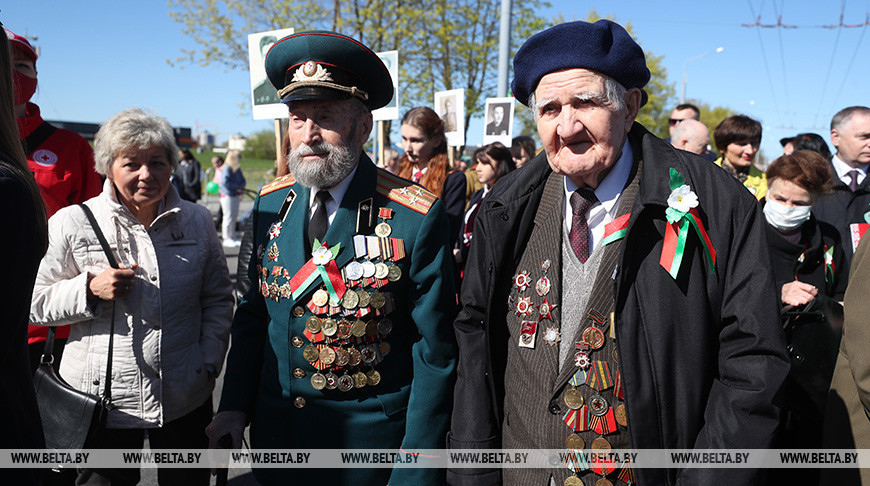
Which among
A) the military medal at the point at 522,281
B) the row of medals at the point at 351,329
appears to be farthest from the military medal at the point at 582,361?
the row of medals at the point at 351,329

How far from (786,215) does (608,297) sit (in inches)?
73.1

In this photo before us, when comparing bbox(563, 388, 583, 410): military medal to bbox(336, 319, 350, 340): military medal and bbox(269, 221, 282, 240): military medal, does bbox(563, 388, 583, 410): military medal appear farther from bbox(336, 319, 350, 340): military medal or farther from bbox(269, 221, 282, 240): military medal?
bbox(269, 221, 282, 240): military medal

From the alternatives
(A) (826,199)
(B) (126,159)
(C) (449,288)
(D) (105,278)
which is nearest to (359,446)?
(C) (449,288)

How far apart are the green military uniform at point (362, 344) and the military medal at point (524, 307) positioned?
0.89 ft

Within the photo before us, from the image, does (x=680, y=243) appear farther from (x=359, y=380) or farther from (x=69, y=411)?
(x=69, y=411)

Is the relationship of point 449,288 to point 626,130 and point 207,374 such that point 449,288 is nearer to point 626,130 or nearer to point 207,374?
point 626,130

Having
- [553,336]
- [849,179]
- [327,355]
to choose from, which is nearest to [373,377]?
[327,355]

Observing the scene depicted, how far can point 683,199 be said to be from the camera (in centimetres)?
168

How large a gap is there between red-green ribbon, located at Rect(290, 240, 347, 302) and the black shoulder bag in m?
0.93

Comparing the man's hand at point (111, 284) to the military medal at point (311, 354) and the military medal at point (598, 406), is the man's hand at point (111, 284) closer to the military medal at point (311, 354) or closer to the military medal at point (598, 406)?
the military medal at point (311, 354)

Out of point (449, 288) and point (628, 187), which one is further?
point (449, 288)

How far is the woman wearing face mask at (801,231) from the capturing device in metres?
3.12

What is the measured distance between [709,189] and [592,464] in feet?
2.77

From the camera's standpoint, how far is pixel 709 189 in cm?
172
